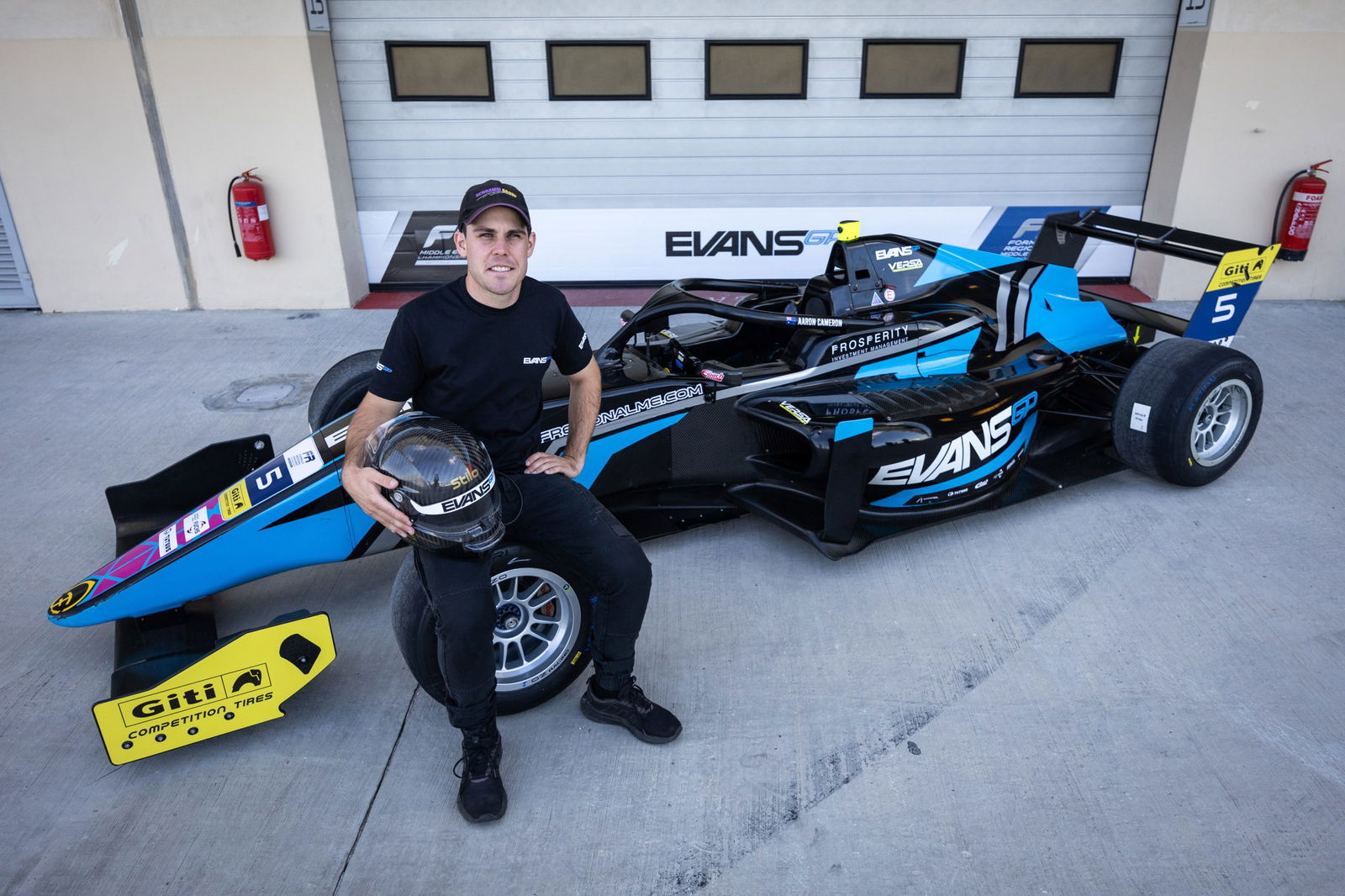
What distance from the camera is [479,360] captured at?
2.65 metres

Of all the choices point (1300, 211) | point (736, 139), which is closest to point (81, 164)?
point (736, 139)

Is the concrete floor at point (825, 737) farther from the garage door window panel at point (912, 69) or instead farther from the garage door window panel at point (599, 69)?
the garage door window panel at point (599, 69)

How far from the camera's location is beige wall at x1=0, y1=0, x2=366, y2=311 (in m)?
7.05

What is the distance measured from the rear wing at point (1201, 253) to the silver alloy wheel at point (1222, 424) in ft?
1.49

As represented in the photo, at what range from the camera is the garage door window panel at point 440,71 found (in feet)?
24.5

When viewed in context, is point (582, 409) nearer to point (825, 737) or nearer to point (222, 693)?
point (825, 737)

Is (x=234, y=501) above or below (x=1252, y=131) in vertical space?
below

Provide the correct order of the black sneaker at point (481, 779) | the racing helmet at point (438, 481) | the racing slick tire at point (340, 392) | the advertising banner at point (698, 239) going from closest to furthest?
the racing helmet at point (438, 481)
the black sneaker at point (481, 779)
the racing slick tire at point (340, 392)
the advertising banner at point (698, 239)

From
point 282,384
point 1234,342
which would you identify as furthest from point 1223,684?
point 282,384

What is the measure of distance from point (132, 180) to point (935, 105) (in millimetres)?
6517

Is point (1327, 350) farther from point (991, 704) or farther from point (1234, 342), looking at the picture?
point (991, 704)

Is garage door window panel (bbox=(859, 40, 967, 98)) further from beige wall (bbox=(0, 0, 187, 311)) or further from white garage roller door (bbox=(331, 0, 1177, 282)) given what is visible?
beige wall (bbox=(0, 0, 187, 311))

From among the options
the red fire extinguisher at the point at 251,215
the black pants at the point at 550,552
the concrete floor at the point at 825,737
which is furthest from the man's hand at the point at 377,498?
the red fire extinguisher at the point at 251,215

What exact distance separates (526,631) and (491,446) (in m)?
0.73
